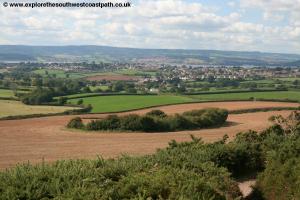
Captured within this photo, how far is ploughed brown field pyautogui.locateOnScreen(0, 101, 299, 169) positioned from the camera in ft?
136

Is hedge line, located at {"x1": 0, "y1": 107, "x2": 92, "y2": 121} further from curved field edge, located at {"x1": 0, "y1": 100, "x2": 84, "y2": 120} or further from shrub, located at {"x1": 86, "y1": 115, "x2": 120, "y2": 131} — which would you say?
shrub, located at {"x1": 86, "y1": 115, "x2": 120, "y2": 131}

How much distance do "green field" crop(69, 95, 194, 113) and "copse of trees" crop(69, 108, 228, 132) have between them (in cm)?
1254

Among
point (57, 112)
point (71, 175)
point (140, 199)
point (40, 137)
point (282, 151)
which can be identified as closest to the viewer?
point (140, 199)

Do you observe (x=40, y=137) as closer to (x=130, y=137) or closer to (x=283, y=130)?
(x=130, y=137)

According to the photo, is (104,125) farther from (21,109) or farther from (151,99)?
(151,99)

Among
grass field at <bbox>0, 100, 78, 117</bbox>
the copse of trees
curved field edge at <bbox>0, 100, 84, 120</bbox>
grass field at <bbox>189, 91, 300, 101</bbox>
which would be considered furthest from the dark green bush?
grass field at <bbox>189, 91, 300, 101</bbox>

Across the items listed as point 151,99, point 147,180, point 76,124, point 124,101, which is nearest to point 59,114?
point 76,124

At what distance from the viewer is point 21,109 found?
72188mm

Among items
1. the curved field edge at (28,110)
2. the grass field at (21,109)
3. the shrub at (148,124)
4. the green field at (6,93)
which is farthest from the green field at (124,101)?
the shrub at (148,124)

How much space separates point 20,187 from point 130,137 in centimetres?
3737

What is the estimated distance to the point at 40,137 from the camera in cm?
5103

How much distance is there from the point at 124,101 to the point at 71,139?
33.7m

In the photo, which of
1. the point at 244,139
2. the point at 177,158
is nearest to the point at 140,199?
the point at 177,158

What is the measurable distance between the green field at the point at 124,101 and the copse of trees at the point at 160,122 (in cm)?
1254
